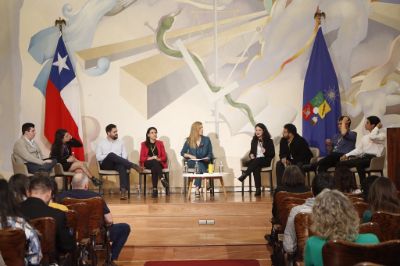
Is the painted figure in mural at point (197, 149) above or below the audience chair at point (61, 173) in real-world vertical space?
above

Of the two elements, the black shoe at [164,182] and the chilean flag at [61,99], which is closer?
the black shoe at [164,182]

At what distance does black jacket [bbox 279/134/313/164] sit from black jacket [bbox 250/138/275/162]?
0.67ft

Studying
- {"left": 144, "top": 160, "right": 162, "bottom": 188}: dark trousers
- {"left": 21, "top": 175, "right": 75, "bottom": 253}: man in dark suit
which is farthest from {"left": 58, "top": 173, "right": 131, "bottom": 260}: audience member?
{"left": 144, "top": 160, "right": 162, "bottom": 188}: dark trousers

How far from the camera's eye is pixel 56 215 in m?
4.07

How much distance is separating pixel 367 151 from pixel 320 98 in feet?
4.63

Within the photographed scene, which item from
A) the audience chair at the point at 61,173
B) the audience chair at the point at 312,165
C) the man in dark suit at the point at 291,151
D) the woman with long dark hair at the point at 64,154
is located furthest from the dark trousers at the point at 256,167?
the audience chair at the point at 61,173

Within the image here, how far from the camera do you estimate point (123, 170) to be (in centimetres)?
917

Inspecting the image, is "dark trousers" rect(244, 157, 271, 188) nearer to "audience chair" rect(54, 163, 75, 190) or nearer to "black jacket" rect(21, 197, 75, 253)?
"audience chair" rect(54, 163, 75, 190)

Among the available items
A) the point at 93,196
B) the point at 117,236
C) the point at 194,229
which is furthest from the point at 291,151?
the point at 93,196

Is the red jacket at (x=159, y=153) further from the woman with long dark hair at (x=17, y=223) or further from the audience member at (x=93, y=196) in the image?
the woman with long dark hair at (x=17, y=223)

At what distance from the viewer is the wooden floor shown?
6.90 metres

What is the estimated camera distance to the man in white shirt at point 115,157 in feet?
30.0

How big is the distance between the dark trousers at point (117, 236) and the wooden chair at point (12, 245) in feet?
8.89

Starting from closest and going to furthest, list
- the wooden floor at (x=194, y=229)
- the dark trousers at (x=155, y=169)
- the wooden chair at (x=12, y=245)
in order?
the wooden chair at (x=12, y=245) → the wooden floor at (x=194, y=229) → the dark trousers at (x=155, y=169)
